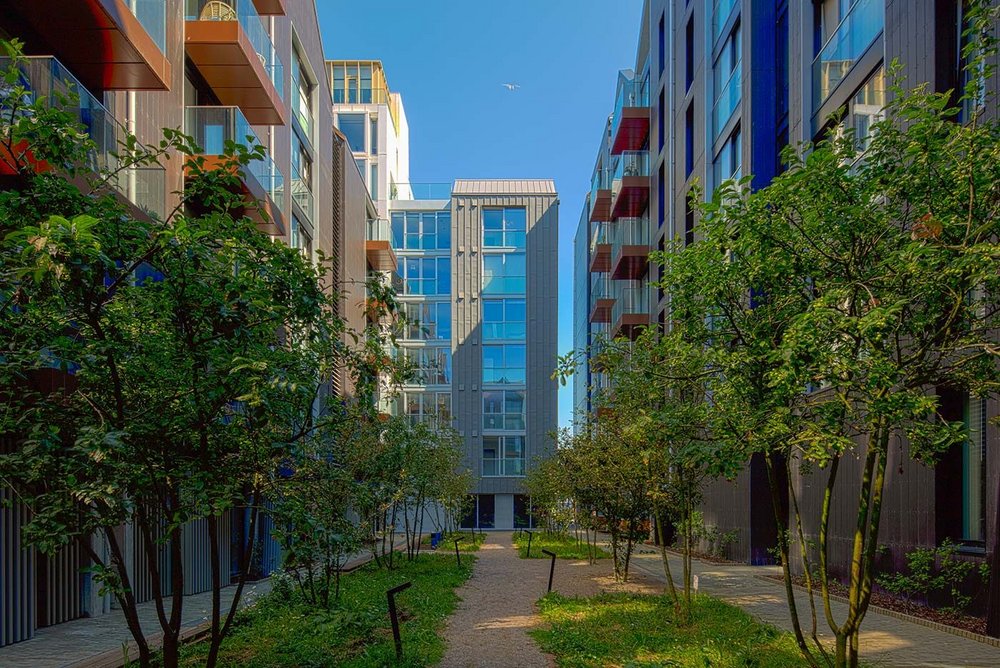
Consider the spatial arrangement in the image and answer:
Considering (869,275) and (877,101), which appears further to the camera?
(877,101)

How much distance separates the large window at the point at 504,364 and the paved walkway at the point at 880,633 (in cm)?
3380

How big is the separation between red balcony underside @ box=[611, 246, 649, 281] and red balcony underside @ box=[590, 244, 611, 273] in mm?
3861

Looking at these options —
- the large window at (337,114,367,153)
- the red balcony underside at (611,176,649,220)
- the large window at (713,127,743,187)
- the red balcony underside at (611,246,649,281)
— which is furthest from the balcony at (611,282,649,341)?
the large window at (337,114,367,153)

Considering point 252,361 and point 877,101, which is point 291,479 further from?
point 877,101

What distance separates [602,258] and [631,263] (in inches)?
294

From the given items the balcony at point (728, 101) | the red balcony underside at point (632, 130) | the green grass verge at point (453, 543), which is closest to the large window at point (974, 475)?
the balcony at point (728, 101)

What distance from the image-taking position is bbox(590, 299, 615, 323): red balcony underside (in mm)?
44281

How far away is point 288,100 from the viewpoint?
24.6 metres

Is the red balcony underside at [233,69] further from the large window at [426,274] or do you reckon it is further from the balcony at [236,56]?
the large window at [426,274]

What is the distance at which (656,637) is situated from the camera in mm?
11609

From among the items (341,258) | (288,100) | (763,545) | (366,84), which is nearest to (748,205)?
(763,545)

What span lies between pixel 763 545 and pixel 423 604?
11555 millimetres

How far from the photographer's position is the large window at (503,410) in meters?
54.1

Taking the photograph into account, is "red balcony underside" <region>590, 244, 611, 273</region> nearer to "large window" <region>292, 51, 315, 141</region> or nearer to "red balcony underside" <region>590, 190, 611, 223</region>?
"red balcony underside" <region>590, 190, 611, 223</region>
